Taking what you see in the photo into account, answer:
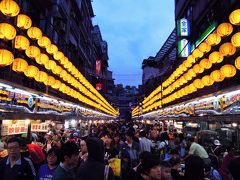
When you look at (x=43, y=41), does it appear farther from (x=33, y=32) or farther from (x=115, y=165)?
(x=115, y=165)

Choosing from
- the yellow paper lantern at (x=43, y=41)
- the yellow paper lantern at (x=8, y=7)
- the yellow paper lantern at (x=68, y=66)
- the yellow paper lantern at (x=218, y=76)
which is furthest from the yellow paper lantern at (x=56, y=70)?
the yellow paper lantern at (x=218, y=76)

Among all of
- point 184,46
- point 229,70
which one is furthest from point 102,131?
point 184,46

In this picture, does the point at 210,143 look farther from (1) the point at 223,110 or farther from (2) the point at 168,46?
(2) the point at 168,46

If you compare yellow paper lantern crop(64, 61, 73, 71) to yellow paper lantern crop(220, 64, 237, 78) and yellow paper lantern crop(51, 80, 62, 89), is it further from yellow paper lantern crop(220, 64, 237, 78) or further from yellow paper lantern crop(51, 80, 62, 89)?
yellow paper lantern crop(220, 64, 237, 78)

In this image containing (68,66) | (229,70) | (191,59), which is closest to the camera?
(229,70)

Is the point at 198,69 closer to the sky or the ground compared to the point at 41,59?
closer to the sky

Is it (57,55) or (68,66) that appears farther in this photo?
(68,66)

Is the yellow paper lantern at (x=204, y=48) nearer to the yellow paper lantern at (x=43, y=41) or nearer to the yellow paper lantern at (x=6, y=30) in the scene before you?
the yellow paper lantern at (x=43, y=41)

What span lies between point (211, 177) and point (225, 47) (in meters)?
6.31

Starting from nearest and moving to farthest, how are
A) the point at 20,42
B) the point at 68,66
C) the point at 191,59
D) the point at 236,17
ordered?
the point at 236,17 → the point at 20,42 → the point at 191,59 → the point at 68,66

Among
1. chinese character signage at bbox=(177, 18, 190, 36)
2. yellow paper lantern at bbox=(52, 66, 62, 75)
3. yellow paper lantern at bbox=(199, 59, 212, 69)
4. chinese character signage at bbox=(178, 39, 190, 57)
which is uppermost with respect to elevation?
chinese character signage at bbox=(177, 18, 190, 36)

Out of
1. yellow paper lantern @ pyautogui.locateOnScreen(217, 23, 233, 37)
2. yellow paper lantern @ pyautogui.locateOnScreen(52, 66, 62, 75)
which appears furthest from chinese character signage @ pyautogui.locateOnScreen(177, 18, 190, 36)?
yellow paper lantern @ pyautogui.locateOnScreen(217, 23, 233, 37)

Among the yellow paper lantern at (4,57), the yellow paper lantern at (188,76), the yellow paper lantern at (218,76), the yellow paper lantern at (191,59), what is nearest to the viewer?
the yellow paper lantern at (4,57)

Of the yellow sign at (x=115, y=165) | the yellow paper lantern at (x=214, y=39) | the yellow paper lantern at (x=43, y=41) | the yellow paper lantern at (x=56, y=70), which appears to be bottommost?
the yellow sign at (x=115, y=165)
